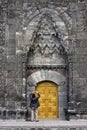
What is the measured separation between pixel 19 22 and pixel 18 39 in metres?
0.97

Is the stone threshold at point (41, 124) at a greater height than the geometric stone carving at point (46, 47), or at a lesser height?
lesser

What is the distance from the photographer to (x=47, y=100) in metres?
23.8

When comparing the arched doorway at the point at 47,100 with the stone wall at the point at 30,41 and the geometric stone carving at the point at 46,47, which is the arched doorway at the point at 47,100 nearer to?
the stone wall at the point at 30,41

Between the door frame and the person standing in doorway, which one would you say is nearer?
the person standing in doorway

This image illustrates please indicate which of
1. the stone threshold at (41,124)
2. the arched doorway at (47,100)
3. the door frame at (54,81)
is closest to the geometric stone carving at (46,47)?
the door frame at (54,81)

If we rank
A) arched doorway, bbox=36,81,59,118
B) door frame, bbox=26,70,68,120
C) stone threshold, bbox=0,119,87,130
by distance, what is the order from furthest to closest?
arched doorway, bbox=36,81,59,118 < door frame, bbox=26,70,68,120 < stone threshold, bbox=0,119,87,130

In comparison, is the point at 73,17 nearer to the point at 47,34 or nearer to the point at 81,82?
the point at 47,34

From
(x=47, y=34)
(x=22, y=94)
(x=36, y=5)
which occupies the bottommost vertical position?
(x=22, y=94)

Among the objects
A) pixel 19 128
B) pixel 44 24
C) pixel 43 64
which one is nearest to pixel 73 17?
pixel 44 24

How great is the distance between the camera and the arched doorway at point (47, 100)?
23.8 meters

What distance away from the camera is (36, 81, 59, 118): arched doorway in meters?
23.8

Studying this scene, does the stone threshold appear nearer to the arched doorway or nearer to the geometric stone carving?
the arched doorway

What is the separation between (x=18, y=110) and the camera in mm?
22781

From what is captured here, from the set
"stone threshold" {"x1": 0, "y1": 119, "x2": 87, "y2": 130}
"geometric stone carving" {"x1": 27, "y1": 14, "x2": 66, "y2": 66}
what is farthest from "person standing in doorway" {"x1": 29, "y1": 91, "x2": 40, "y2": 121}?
"geometric stone carving" {"x1": 27, "y1": 14, "x2": 66, "y2": 66}
